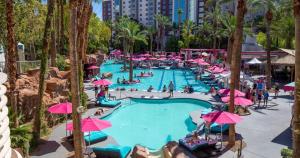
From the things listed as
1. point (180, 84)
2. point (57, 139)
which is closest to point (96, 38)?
point (180, 84)

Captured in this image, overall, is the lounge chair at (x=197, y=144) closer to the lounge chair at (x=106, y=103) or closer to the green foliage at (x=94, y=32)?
the lounge chair at (x=106, y=103)

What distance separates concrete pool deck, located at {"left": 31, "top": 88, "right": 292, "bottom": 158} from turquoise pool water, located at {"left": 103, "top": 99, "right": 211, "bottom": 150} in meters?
2.41

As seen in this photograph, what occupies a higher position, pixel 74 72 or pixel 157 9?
pixel 157 9

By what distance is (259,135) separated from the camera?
17719mm

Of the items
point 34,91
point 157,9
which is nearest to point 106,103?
point 34,91

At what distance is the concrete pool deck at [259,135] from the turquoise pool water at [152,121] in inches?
95.0

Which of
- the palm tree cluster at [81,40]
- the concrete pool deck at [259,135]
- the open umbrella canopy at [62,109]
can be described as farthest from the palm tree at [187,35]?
the open umbrella canopy at [62,109]

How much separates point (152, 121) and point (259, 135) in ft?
29.6

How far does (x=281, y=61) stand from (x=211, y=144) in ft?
85.0

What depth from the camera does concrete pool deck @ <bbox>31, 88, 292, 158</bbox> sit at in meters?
15.0

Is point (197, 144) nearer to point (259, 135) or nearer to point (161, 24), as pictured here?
point (259, 135)

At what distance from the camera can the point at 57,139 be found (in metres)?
17.1

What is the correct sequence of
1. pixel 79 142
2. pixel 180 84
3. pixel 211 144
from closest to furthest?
1. pixel 79 142
2. pixel 211 144
3. pixel 180 84

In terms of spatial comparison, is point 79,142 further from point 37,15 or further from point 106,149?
point 37,15
